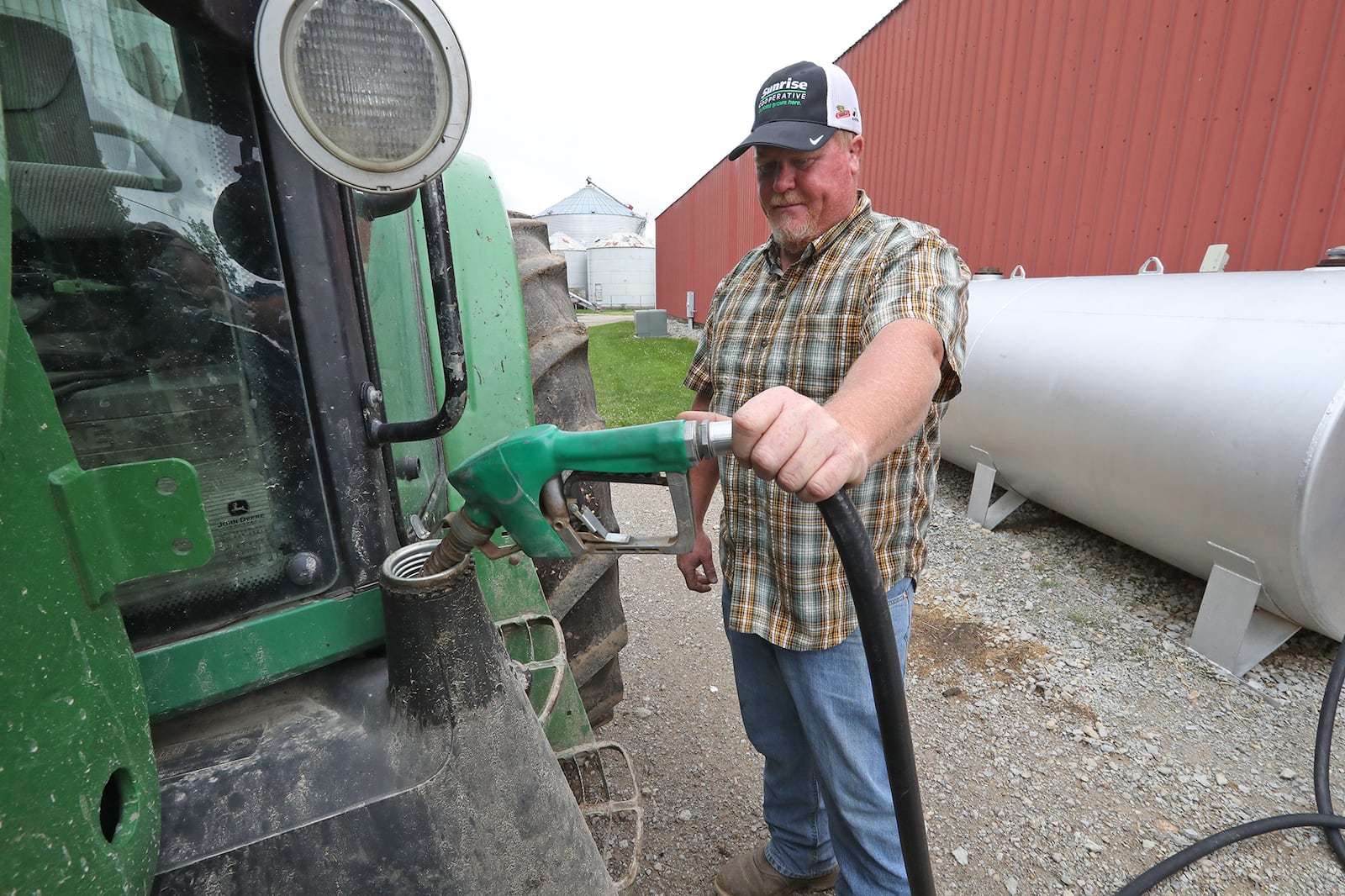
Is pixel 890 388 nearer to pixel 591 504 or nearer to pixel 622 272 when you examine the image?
pixel 591 504

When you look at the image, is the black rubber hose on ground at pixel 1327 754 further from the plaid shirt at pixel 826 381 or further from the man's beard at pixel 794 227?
the man's beard at pixel 794 227

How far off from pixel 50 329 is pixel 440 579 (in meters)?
0.51

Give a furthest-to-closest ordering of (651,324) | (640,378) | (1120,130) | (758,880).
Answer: (651,324), (640,378), (1120,130), (758,880)

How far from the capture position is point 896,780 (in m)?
1.06

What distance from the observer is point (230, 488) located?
0.90 m

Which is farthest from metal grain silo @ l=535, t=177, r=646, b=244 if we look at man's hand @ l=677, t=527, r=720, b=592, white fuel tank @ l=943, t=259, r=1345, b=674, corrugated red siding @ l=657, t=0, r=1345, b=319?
man's hand @ l=677, t=527, r=720, b=592

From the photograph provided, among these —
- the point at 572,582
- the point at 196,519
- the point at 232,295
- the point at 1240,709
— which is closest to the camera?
the point at 196,519

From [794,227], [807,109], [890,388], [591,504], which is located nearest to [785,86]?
[807,109]

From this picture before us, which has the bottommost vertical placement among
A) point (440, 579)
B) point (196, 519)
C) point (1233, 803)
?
point (1233, 803)

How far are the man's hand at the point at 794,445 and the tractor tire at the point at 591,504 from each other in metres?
1.00

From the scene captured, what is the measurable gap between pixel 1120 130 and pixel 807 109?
12.7 ft

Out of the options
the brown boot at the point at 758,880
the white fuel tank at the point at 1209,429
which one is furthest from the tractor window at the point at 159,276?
the white fuel tank at the point at 1209,429

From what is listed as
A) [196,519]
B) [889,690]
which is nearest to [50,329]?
[196,519]

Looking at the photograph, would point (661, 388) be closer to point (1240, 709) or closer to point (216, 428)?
point (1240, 709)
